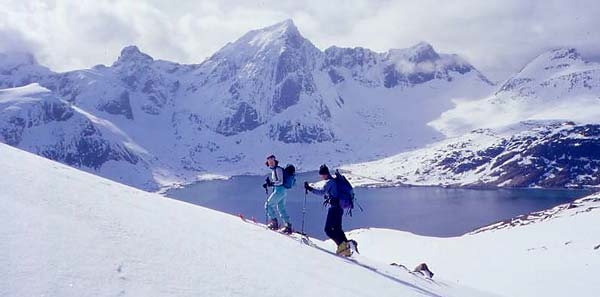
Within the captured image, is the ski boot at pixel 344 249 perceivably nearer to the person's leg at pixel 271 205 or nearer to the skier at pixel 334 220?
the skier at pixel 334 220

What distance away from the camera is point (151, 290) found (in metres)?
6.00

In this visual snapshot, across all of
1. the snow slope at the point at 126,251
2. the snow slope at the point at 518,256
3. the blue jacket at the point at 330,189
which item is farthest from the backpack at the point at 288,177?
the snow slope at the point at 518,256

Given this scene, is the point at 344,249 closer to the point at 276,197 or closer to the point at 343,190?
the point at 343,190

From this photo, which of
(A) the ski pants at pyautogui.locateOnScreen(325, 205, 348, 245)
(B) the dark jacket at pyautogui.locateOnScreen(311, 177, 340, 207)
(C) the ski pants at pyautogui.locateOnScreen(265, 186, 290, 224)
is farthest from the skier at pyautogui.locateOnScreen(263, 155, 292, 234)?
(B) the dark jacket at pyautogui.locateOnScreen(311, 177, 340, 207)

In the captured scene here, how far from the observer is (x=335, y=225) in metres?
14.5

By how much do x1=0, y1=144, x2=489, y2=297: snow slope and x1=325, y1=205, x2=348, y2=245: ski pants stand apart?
2997 mm

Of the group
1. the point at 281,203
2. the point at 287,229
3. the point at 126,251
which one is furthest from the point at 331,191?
the point at 126,251

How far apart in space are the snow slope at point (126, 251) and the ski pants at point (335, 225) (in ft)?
9.83

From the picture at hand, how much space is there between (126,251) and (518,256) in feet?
122

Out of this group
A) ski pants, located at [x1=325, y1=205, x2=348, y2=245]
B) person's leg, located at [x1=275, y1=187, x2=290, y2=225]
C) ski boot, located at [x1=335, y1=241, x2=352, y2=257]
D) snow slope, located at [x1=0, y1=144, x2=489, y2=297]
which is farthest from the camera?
person's leg, located at [x1=275, y1=187, x2=290, y2=225]

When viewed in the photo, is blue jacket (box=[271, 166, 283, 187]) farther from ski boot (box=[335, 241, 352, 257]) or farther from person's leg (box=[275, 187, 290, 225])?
ski boot (box=[335, 241, 352, 257])

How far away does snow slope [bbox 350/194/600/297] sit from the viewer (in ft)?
88.9

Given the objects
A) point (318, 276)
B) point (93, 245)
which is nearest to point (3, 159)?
point (93, 245)

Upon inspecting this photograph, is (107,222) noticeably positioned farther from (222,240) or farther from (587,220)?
(587,220)
